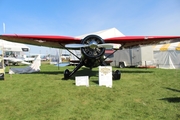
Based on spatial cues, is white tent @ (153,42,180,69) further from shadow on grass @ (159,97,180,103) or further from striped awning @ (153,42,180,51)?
shadow on grass @ (159,97,180,103)

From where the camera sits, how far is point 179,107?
13.3 ft

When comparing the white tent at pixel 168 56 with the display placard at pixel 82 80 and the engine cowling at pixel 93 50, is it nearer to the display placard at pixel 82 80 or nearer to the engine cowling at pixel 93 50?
the engine cowling at pixel 93 50

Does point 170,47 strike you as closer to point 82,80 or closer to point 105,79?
point 105,79

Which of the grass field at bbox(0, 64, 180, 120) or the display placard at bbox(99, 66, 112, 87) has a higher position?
the display placard at bbox(99, 66, 112, 87)

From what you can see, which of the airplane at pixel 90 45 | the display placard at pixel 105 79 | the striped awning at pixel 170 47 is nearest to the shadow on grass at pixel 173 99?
the display placard at pixel 105 79

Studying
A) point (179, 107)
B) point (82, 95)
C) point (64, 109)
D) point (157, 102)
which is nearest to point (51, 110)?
point (64, 109)

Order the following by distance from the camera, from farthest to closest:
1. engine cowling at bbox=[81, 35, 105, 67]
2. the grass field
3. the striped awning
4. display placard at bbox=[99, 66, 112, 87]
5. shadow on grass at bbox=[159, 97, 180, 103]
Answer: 1. the striped awning
2. engine cowling at bbox=[81, 35, 105, 67]
3. display placard at bbox=[99, 66, 112, 87]
4. shadow on grass at bbox=[159, 97, 180, 103]
5. the grass field

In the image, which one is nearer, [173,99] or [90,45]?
[173,99]

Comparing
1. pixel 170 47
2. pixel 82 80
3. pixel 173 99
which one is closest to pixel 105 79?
pixel 82 80

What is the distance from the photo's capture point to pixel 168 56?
1703 centimetres

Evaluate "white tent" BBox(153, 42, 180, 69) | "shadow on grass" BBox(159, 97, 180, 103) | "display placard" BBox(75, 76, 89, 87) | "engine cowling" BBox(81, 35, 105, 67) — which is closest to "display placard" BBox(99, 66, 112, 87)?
"display placard" BBox(75, 76, 89, 87)

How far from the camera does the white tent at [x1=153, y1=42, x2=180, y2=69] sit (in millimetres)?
16442

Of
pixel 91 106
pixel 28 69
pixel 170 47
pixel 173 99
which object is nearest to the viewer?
pixel 91 106

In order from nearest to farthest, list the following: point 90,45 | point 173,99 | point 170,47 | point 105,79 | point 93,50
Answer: point 173,99
point 105,79
point 90,45
point 93,50
point 170,47
